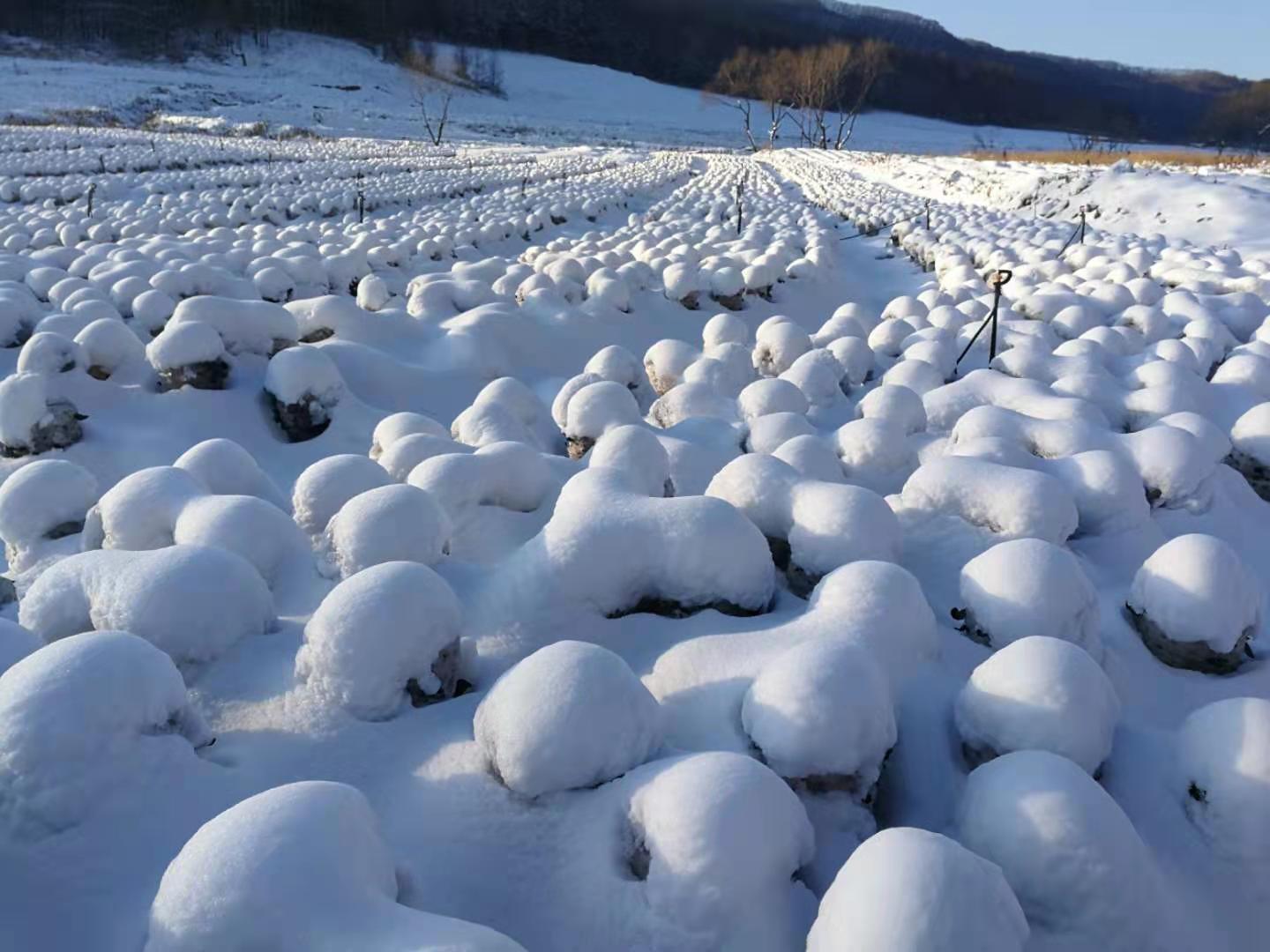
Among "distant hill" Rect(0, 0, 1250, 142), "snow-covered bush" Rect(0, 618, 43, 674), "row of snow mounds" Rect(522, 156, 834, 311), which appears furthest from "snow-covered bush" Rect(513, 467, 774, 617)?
"distant hill" Rect(0, 0, 1250, 142)

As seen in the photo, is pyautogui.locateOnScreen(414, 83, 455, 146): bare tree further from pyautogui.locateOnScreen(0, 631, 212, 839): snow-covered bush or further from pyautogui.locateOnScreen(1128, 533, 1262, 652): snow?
pyautogui.locateOnScreen(0, 631, 212, 839): snow-covered bush

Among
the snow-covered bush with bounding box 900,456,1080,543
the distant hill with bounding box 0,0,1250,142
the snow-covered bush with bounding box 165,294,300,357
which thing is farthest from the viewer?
the distant hill with bounding box 0,0,1250,142

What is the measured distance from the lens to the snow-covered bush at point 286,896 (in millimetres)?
1272

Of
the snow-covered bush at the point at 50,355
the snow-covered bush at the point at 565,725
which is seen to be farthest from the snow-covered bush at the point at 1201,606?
the snow-covered bush at the point at 50,355

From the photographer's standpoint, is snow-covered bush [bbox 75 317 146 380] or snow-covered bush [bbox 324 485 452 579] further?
snow-covered bush [bbox 75 317 146 380]

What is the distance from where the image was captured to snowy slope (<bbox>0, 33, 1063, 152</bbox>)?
127ft

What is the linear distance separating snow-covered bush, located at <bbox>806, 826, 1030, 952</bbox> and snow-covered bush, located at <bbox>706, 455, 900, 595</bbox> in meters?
1.26

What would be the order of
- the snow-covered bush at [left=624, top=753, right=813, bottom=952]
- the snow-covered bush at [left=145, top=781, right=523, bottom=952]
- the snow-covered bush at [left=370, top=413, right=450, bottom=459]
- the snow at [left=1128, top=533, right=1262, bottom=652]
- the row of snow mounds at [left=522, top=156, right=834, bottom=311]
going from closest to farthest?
the snow-covered bush at [left=145, top=781, right=523, bottom=952] → the snow-covered bush at [left=624, top=753, right=813, bottom=952] → the snow at [left=1128, top=533, right=1262, bottom=652] → the snow-covered bush at [left=370, top=413, right=450, bottom=459] → the row of snow mounds at [left=522, top=156, right=834, bottom=311]

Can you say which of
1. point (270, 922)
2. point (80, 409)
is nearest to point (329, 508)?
point (270, 922)

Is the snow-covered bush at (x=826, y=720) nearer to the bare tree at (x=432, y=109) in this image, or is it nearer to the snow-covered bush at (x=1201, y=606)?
the snow-covered bush at (x=1201, y=606)

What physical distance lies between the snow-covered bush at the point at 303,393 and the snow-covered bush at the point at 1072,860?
3.78 meters

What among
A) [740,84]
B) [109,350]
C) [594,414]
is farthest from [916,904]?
[740,84]

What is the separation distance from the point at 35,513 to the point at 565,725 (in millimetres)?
2395

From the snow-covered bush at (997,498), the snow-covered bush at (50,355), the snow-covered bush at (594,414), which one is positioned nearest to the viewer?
the snow-covered bush at (997,498)
